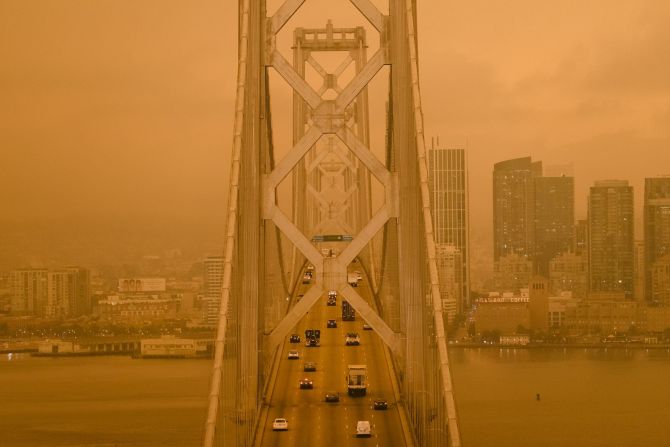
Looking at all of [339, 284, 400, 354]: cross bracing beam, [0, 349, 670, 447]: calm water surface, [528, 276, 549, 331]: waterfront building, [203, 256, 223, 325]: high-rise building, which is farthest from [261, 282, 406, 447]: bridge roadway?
[528, 276, 549, 331]: waterfront building

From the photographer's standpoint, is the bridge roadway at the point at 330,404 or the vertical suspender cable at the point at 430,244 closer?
the vertical suspender cable at the point at 430,244

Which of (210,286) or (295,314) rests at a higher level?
(295,314)

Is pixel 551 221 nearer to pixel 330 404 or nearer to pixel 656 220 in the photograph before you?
pixel 656 220

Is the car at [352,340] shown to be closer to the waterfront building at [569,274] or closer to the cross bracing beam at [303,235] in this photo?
the cross bracing beam at [303,235]

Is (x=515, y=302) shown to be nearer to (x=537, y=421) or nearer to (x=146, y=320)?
(x=146, y=320)

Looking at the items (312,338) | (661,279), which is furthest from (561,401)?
(661,279)

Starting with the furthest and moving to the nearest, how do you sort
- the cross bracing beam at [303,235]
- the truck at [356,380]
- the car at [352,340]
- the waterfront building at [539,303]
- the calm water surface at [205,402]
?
the waterfront building at [539,303]
the calm water surface at [205,402]
the car at [352,340]
the truck at [356,380]
the cross bracing beam at [303,235]

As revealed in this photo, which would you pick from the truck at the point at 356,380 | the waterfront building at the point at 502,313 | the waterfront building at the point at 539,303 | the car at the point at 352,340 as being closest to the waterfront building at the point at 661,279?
the waterfront building at the point at 539,303
